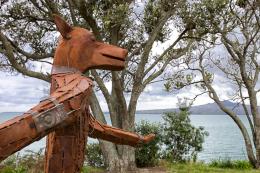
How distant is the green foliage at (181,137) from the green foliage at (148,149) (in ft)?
1.52

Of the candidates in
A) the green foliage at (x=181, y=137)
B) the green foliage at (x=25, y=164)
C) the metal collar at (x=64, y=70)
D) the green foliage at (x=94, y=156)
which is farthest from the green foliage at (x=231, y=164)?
the metal collar at (x=64, y=70)

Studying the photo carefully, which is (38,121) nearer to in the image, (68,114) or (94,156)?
(68,114)

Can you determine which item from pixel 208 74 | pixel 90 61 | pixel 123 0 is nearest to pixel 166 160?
pixel 208 74

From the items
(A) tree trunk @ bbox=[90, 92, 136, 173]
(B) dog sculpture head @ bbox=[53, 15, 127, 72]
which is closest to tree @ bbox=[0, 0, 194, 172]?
(A) tree trunk @ bbox=[90, 92, 136, 173]

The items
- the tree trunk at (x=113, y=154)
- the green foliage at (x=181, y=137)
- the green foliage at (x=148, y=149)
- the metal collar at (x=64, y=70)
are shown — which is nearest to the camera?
the metal collar at (x=64, y=70)

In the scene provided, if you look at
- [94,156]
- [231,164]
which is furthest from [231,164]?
[94,156]

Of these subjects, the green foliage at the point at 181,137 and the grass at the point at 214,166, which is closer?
the grass at the point at 214,166

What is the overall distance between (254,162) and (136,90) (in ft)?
18.6

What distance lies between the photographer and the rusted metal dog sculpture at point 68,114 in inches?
104

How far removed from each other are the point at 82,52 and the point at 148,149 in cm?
1088

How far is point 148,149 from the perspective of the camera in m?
13.9

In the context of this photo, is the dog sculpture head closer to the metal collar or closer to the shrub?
the metal collar

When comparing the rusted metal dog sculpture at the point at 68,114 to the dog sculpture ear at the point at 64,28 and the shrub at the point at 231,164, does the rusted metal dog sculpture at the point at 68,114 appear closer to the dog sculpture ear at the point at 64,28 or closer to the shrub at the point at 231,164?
the dog sculpture ear at the point at 64,28

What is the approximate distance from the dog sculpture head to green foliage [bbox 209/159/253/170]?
12.3m
